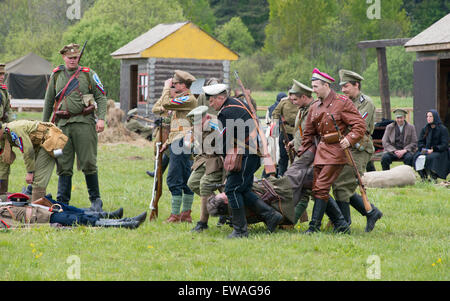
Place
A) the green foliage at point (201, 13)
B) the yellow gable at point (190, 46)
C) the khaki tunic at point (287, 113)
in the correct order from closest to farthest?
the khaki tunic at point (287, 113) → the yellow gable at point (190, 46) → the green foliage at point (201, 13)

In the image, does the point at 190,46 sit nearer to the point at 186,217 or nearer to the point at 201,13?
the point at 186,217

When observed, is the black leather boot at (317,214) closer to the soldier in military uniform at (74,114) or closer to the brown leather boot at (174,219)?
the brown leather boot at (174,219)

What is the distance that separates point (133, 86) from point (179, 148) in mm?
18274

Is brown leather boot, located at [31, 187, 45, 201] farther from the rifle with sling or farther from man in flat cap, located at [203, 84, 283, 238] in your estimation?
man in flat cap, located at [203, 84, 283, 238]

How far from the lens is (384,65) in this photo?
59.7 ft

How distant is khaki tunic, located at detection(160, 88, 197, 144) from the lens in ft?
28.8

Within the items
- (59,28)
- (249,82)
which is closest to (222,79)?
(249,82)

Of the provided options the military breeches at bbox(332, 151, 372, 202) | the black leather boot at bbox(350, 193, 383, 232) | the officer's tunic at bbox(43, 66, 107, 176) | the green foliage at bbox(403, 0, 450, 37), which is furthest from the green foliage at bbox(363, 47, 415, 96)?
the military breeches at bbox(332, 151, 372, 202)

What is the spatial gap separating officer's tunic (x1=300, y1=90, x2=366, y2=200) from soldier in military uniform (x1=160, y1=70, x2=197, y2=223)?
1843 mm

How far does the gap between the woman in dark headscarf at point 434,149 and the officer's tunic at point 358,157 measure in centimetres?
527

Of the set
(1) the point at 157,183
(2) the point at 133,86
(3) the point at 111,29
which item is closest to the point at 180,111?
(1) the point at 157,183

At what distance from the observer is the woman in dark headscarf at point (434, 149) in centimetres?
1330

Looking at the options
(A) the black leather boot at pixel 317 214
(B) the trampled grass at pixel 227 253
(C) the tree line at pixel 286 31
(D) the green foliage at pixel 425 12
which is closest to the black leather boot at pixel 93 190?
(B) the trampled grass at pixel 227 253
